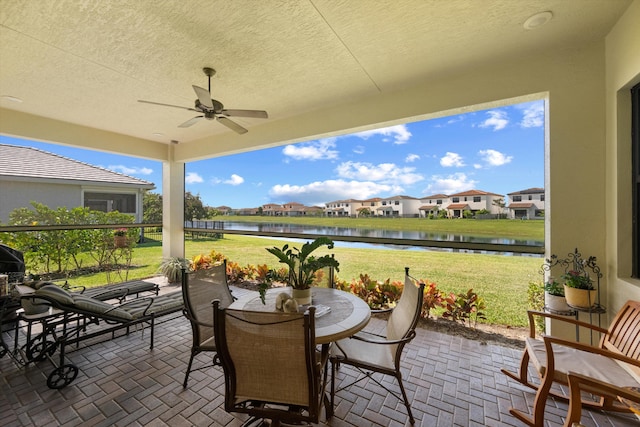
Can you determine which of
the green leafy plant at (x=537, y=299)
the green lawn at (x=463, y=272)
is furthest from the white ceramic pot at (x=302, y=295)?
the green leafy plant at (x=537, y=299)

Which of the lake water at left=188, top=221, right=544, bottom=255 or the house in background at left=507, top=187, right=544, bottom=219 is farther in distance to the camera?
the lake water at left=188, top=221, right=544, bottom=255

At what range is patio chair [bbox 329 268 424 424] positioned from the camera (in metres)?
1.78

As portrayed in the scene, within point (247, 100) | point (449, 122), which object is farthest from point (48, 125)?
point (449, 122)

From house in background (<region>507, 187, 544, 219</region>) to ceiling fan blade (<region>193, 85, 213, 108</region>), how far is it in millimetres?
3745

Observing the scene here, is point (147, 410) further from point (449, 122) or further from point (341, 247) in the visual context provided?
point (449, 122)

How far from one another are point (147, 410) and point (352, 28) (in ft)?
11.8

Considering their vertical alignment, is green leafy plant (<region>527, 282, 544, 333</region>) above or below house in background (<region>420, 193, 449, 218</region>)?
below

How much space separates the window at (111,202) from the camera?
5520mm

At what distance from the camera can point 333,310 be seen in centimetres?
205

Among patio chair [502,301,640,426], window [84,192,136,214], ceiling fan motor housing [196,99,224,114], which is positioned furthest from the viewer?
window [84,192,136,214]

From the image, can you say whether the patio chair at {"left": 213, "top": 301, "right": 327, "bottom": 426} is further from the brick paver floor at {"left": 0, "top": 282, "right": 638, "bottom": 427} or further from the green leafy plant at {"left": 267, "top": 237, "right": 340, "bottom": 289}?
the green leafy plant at {"left": 267, "top": 237, "right": 340, "bottom": 289}

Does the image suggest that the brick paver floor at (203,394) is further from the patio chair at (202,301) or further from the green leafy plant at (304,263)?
the green leafy plant at (304,263)

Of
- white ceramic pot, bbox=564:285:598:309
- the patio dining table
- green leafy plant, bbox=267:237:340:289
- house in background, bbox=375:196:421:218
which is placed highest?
house in background, bbox=375:196:421:218

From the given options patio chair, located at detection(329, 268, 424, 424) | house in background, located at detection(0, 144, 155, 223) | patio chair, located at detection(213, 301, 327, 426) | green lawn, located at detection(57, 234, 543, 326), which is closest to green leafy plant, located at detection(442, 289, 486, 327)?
green lawn, located at detection(57, 234, 543, 326)
